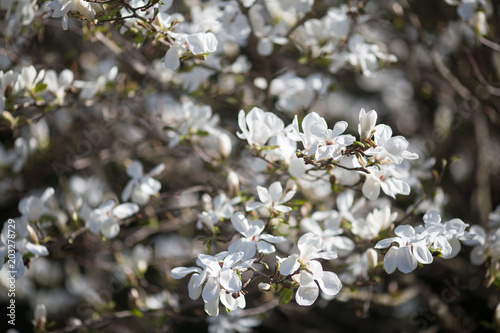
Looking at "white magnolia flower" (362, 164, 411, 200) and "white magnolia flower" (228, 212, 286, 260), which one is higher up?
"white magnolia flower" (362, 164, 411, 200)

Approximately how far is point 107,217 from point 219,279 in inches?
20.5

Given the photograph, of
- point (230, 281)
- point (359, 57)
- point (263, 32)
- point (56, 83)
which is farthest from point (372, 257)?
point (56, 83)

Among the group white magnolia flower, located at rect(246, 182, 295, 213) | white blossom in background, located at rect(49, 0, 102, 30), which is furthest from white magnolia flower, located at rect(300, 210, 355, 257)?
white blossom in background, located at rect(49, 0, 102, 30)

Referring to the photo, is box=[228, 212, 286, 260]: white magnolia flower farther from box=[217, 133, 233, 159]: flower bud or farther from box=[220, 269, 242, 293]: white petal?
box=[217, 133, 233, 159]: flower bud

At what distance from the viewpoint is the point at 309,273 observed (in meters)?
1.00

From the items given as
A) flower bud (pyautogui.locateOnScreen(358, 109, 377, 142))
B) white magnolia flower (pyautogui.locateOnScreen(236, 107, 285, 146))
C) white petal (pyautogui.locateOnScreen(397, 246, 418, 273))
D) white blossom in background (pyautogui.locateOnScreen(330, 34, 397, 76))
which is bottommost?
white petal (pyautogui.locateOnScreen(397, 246, 418, 273))

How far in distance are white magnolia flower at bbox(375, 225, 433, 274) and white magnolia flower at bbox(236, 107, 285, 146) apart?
0.40m

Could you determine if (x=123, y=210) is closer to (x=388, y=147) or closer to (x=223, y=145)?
(x=223, y=145)

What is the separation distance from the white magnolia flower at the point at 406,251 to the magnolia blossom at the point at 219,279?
0.35 m

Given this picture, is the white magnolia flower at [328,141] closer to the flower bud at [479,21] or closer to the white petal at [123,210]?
the white petal at [123,210]

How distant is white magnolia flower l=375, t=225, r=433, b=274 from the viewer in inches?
40.8

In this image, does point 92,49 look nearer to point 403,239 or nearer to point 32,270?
point 32,270

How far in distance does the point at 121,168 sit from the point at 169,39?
1.59m

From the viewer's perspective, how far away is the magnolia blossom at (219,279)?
960mm
